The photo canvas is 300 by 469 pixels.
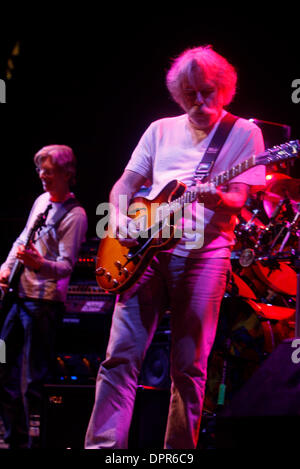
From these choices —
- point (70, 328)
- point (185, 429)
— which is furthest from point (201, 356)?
point (70, 328)

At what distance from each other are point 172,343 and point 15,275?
2.08m

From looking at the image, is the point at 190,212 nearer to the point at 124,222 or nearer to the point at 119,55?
the point at 124,222

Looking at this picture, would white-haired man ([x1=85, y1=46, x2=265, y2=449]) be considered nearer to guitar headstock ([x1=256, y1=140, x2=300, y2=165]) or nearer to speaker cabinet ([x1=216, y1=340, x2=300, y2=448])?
guitar headstock ([x1=256, y1=140, x2=300, y2=165])

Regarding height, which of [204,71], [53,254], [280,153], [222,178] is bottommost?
[53,254]

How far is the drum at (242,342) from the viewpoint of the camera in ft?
14.8

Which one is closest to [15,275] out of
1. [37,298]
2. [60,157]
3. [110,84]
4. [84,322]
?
[37,298]

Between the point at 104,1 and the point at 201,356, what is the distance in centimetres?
453

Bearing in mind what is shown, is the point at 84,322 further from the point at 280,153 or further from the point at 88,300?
the point at 280,153

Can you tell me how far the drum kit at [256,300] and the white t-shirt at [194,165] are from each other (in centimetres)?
139

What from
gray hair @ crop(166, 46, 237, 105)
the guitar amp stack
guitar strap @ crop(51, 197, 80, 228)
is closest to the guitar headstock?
gray hair @ crop(166, 46, 237, 105)

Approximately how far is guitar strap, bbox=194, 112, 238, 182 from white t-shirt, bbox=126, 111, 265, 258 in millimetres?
32

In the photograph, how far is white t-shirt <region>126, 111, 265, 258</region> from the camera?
290 centimetres

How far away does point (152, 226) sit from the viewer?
302cm

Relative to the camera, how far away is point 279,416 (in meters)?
1.73
